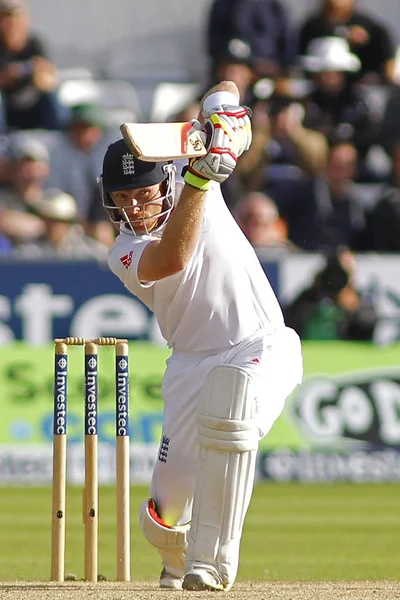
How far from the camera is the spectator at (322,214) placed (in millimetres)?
12273

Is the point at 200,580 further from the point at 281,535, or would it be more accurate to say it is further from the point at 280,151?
the point at 280,151

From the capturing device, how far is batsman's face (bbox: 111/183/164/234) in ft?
15.2

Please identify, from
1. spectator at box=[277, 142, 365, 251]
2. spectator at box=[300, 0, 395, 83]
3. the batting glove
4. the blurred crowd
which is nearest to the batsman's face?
the batting glove

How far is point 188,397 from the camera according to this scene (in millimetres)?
4773

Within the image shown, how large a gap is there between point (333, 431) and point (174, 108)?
4975 millimetres

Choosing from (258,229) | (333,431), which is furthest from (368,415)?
(258,229)

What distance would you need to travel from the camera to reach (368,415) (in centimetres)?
1062

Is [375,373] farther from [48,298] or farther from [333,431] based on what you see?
[48,298]

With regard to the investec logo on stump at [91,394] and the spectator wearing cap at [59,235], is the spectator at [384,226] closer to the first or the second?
the spectator wearing cap at [59,235]

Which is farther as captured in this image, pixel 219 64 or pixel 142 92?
pixel 142 92

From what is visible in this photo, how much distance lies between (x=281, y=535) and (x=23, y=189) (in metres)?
5.74

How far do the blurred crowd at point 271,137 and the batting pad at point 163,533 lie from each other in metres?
6.14

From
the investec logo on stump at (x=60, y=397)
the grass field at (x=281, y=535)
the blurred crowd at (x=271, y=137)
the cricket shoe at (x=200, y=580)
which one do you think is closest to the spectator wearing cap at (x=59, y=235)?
the blurred crowd at (x=271, y=137)

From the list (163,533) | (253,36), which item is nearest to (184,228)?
(163,533)
